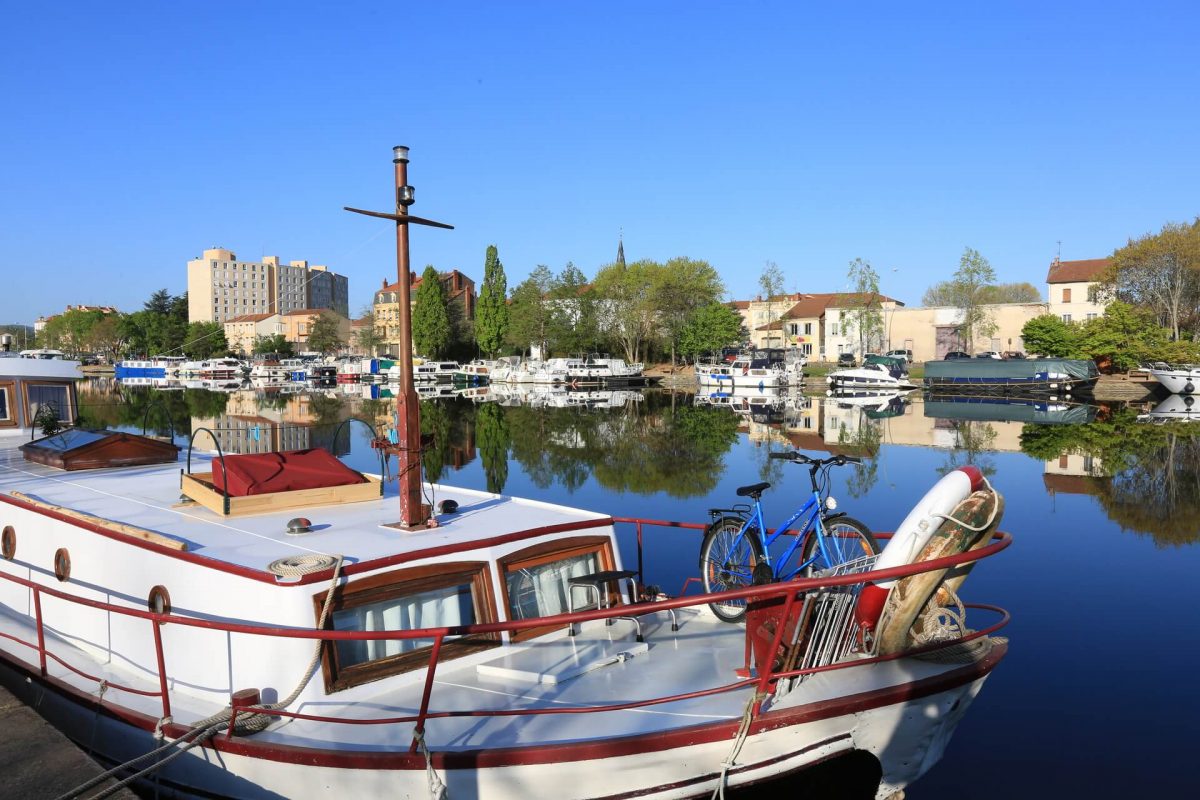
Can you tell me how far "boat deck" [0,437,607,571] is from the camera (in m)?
6.99

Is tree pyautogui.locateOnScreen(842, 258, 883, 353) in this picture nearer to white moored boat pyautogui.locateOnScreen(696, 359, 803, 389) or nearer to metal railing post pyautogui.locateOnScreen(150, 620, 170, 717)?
white moored boat pyautogui.locateOnScreen(696, 359, 803, 389)

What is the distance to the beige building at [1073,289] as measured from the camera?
8419 centimetres

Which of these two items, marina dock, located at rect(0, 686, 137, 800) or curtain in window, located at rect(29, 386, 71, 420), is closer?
marina dock, located at rect(0, 686, 137, 800)

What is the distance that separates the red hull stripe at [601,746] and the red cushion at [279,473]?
9.81 ft

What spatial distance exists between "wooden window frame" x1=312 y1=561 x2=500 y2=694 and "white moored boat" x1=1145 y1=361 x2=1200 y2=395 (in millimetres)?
61530

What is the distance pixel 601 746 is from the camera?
518 cm

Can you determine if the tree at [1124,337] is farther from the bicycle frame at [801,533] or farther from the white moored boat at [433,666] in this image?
the white moored boat at [433,666]

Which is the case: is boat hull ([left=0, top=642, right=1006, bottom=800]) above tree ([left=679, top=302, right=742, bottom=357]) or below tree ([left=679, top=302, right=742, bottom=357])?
below

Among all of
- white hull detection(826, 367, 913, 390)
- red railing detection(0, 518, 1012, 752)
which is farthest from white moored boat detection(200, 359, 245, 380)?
red railing detection(0, 518, 1012, 752)

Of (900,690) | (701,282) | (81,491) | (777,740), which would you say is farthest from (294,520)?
(701,282)

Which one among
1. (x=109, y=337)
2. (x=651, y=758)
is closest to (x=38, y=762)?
(x=651, y=758)

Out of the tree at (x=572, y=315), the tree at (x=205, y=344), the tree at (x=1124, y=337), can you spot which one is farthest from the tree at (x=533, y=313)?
the tree at (x=1124, y=337)

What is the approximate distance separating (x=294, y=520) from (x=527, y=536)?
2.04m

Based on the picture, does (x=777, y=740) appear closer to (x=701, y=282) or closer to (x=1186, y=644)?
(x=1186, y=644)
